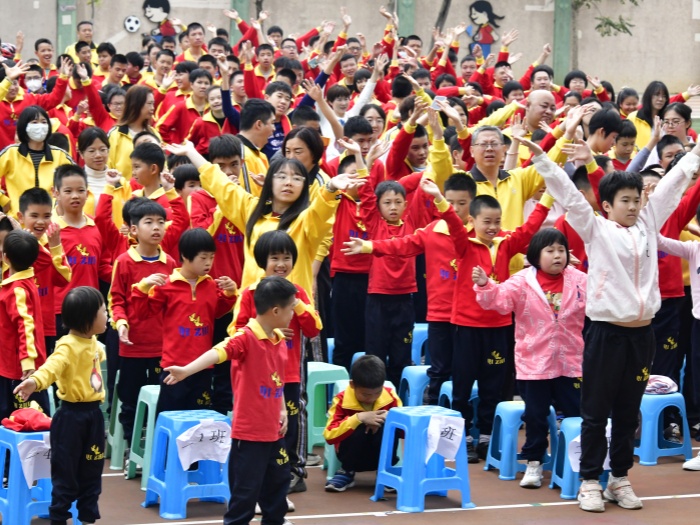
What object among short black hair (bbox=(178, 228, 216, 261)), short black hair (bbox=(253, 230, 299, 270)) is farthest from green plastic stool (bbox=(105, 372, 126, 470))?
short black hair (bbox=(253, 230, 299, 270))

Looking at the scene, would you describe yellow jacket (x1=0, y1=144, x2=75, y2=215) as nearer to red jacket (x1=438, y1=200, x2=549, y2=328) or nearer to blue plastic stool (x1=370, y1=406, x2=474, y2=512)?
red jacket (x1=438, y1=200, x2=549, y2=328)

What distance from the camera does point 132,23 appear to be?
71.4ft

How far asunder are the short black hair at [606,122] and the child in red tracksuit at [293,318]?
346 cm

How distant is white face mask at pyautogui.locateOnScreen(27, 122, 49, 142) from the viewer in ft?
29.9

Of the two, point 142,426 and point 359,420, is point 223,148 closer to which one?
point 142,426

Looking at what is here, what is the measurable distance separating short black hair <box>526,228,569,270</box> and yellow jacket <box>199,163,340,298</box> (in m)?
1.42

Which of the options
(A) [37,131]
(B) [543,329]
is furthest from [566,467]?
(A) [37,131]

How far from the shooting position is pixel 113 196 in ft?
28.3

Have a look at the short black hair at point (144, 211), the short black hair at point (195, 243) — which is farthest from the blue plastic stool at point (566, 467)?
the short black hair at point (144, 211)

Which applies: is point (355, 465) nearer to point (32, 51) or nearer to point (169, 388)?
point (169, 388)

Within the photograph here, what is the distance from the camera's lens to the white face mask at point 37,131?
9.12 metres

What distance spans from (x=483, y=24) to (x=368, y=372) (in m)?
17.0

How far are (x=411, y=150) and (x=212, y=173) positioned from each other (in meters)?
2.91

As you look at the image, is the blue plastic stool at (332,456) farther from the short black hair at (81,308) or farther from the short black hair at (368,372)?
the short black hair at (81,308)
